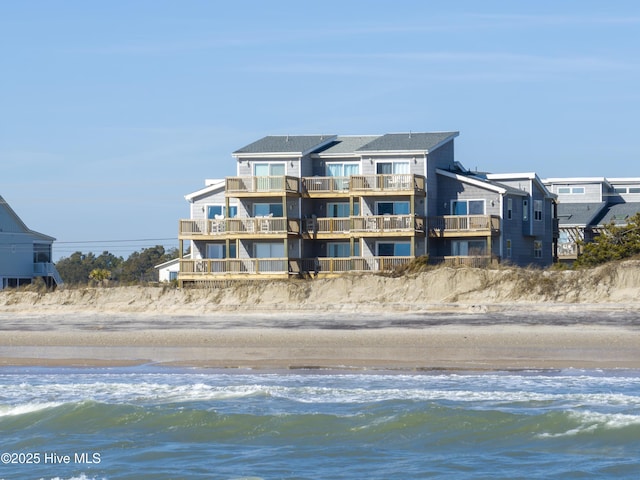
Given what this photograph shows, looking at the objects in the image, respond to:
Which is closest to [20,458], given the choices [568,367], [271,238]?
[568,367]

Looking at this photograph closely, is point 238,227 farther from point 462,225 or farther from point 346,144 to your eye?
point 462,225

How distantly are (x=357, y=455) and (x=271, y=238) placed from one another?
99.7ft

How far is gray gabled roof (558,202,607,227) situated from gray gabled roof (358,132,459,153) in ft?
43.9

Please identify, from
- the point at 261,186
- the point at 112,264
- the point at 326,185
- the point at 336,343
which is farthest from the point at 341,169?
the point at 112,264

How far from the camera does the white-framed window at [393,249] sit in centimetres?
4744

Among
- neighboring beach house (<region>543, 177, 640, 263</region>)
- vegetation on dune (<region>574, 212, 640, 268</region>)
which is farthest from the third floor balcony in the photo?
neighboring beach house (<region>543, 177, 640, 263</region>)

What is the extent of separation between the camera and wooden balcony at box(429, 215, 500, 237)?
46.8m

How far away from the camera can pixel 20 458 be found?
1889cm

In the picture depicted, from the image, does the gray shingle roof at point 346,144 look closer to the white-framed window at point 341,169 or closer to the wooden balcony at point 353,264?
the white-framed window at point 341,169

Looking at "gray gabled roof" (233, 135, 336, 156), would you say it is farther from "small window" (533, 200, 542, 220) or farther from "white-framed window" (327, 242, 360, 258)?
"small window" (533, 200, 542, 220)

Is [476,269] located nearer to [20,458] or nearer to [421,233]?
[421,233]

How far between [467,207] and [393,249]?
413cm

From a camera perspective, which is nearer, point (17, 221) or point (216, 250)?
point (216, 250)

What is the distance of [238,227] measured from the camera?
4878 cm
